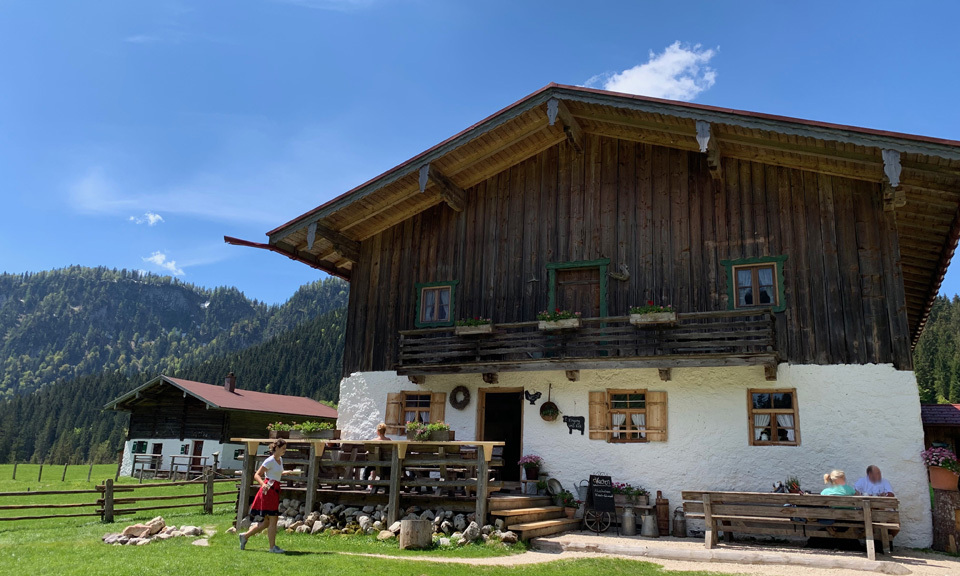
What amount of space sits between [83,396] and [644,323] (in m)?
92.2

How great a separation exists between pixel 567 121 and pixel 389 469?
888 cm

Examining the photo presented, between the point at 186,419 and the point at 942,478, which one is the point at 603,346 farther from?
the point at 186,419

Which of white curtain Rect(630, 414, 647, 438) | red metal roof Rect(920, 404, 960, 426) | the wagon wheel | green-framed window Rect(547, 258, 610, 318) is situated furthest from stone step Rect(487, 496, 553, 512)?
red metal roof Rect(920, 404, 960, 426)

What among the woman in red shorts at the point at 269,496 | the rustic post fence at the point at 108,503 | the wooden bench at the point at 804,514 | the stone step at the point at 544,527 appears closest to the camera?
the woman in red shorts at the point at 269,496

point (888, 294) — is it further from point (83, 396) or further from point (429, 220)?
point (83, 396)

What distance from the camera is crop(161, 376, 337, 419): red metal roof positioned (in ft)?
111

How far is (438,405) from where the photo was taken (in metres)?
17.1

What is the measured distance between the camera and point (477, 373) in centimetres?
1659

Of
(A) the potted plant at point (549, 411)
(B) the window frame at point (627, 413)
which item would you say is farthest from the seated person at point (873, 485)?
(A) the potted plant at point (549, 411)

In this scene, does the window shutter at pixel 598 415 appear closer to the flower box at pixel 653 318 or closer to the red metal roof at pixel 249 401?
the flower box at pixel 653 318

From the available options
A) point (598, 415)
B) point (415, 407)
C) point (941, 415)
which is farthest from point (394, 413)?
point (941, 415)

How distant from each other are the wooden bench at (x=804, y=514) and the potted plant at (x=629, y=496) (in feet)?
8.02

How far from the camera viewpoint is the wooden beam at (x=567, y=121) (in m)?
15.7

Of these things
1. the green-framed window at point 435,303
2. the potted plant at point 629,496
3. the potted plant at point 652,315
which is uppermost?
the green-framed window at point 435,303
